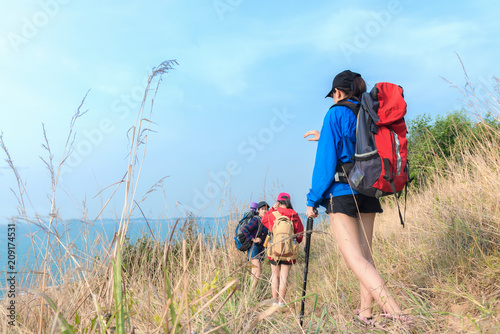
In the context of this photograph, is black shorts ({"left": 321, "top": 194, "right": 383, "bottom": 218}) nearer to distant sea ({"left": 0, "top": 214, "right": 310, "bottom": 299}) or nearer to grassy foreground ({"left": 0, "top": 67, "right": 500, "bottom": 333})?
grassy foreground ({"left": 0, "top": 67, "right": 500, "bottom": 333})

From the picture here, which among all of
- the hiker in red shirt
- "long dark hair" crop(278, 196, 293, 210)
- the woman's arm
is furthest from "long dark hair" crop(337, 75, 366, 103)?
"long dark hair" crop(278, 196, 293, 210)

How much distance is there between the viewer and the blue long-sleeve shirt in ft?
8.67

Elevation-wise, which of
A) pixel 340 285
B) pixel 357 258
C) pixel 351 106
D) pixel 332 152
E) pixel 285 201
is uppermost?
pixel 351 106

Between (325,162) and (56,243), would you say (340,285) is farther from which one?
(56,243)

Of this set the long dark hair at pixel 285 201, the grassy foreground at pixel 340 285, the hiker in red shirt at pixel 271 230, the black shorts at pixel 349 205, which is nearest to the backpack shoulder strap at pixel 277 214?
the hiker in red shirt at pixel 271 230

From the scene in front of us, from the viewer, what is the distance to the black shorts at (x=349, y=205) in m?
2.63

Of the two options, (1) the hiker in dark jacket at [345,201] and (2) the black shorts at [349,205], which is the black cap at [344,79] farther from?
(2) the black shorts at [349,205]

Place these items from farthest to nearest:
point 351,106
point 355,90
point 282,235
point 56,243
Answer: point 282,235
point 355,90
point 351,106
point 56,243

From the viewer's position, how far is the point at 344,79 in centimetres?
296

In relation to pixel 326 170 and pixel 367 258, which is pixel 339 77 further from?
pixel 367 258

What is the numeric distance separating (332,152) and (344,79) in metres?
0.67

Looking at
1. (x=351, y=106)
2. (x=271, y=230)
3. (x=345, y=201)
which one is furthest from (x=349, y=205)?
(x=271, y=230)

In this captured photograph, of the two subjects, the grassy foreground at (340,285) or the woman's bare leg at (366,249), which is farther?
the woman's bare leg at (366,249)

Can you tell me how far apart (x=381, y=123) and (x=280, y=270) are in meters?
3.50
